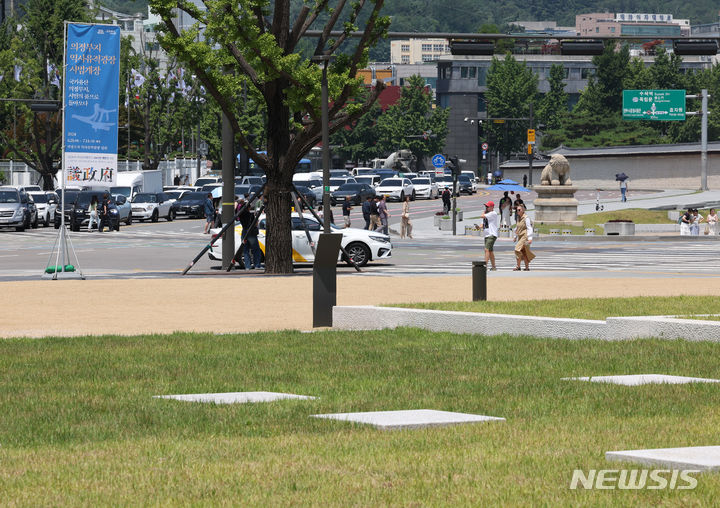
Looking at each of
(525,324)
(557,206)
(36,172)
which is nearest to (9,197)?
(557,206)

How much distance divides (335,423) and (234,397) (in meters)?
1.72

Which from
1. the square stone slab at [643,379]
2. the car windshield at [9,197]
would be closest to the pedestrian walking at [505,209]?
the car windshield at [9,197]

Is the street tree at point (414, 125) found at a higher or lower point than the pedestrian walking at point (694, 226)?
higher

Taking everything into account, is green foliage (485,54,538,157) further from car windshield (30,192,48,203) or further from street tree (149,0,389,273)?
street tree (149,0,389,273)

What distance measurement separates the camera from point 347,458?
7.49 meters

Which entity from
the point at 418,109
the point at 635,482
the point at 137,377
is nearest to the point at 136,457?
the point at 635,482

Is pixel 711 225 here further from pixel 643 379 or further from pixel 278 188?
pixel 643 379

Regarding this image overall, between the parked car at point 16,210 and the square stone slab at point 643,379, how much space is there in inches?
1926

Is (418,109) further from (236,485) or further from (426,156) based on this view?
(236,485)

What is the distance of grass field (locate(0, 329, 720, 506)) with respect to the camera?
6609 millimetres

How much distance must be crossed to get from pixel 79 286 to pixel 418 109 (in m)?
123

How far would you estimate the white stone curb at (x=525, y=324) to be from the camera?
1444cm

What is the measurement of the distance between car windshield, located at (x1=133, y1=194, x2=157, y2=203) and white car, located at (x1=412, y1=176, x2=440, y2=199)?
27.1m

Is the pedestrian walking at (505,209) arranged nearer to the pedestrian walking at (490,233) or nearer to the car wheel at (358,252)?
the car wheel at (358,252)
